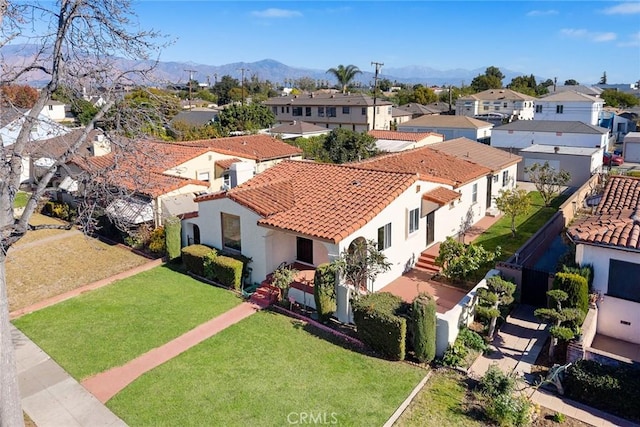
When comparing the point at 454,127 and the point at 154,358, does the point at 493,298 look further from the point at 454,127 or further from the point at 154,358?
the point at 454,127

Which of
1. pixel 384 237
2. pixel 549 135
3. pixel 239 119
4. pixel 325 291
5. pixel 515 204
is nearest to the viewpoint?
pixel 325 291

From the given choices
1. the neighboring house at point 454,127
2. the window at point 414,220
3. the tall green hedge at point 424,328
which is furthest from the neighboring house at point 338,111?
the tall green hedge at point 424,328

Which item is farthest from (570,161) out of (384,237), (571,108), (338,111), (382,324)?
(338,111)

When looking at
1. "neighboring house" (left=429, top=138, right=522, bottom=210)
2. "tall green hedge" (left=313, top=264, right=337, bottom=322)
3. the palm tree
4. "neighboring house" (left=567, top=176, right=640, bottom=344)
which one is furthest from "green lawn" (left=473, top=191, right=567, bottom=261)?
the palm tree

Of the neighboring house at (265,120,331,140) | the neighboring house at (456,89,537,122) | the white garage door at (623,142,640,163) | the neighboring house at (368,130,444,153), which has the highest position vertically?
the neighboring house at (456,89,537,122)

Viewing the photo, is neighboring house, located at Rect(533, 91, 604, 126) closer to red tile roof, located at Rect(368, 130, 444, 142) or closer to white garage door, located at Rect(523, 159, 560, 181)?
white garage door, located at Rect(523, 159, 560, 181)

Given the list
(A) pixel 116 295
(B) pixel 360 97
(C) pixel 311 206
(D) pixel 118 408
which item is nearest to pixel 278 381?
(D) pixel 118 408

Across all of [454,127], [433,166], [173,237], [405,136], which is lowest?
[173,237]
